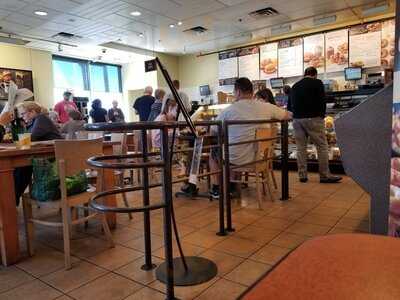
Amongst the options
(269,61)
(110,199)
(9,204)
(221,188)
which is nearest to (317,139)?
(221,188)

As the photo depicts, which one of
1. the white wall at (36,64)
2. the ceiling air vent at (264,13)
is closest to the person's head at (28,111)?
the ceiling air vent at (264,13)

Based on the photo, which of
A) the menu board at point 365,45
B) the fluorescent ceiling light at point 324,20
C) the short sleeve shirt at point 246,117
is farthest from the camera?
the fluorescent ceiling light at point 324,20

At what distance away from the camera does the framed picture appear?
7949 mm

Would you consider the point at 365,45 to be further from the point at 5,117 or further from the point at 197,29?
the point at 5,117

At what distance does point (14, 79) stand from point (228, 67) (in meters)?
5.78

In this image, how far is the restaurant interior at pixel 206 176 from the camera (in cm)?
153

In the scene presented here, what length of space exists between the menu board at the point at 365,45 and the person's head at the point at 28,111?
637 cm

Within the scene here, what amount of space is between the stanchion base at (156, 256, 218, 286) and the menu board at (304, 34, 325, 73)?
656 cm

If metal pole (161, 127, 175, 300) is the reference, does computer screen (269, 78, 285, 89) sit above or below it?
above

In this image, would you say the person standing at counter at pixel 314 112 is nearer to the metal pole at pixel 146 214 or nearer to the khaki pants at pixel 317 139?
the khaki pants at pixel 317 139

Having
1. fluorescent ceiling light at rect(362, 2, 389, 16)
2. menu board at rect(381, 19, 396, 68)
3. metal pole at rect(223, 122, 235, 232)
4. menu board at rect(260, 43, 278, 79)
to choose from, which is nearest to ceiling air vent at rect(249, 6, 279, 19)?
menu board at rect(260, 43, 278, 79)

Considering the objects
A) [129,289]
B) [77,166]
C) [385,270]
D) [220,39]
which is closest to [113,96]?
[220,39]

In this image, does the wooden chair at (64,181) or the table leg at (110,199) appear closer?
the wooden chair at (64,181)

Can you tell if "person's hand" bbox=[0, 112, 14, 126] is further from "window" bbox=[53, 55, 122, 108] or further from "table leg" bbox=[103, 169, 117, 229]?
"window" bbox=[53, 55, 122, 108]
